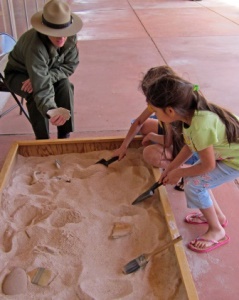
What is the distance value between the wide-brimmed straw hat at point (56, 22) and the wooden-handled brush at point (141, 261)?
135 centimetres

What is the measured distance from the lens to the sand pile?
158cm

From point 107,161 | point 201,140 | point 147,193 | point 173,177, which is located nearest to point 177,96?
point 201,140

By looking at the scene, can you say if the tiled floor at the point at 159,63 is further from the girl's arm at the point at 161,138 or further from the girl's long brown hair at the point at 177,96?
the girl's long brown hair at the point at 177,96

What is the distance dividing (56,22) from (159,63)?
8.38 ft

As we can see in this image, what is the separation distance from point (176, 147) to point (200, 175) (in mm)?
426

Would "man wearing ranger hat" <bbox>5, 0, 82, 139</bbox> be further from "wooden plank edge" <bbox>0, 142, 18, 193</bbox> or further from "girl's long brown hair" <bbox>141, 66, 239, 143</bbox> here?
"girl's long brown hair" <bbox>141, 66, 239, 143</bbox>

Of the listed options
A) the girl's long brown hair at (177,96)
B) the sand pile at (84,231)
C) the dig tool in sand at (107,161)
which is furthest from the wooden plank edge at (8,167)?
the girl's long brown hair at (177,96)

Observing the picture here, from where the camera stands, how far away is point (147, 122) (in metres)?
2.54

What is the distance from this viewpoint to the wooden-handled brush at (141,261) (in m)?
1.65

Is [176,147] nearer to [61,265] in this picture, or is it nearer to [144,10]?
[61,265]

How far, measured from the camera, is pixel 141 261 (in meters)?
1.67

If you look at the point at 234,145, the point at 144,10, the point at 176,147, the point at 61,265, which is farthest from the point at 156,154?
the point at 144,10

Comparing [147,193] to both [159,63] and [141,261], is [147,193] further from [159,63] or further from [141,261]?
[159,63]

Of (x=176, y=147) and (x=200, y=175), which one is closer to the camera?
(x=200, y=175)
